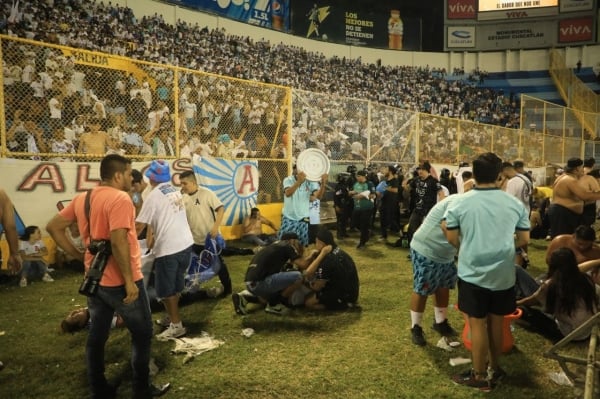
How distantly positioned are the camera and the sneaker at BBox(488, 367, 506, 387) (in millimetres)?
3090

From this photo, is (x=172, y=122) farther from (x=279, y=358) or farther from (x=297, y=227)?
(x=279, y=358)

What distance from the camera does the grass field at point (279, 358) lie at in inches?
139

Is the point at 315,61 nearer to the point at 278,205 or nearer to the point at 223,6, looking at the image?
the point at 223,6

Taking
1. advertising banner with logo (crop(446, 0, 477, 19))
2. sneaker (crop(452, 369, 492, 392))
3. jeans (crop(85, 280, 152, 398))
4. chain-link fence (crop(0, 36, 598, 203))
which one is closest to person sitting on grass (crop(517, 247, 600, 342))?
sneaker (crop(452, 369, 492, 392))

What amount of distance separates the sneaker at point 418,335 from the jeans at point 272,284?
4.97ft

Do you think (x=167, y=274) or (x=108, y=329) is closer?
(x=108, y=329)

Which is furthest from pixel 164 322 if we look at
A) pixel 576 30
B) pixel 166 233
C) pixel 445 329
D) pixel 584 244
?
pixel 576 30

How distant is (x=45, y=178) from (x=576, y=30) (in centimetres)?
3912

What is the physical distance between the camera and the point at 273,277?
17.3 ft

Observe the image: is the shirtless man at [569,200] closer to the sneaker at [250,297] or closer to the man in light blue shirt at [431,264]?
the man in light blue shirt at [431,264]

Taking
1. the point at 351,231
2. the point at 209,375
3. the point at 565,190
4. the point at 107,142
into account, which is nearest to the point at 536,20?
the point at 351,231

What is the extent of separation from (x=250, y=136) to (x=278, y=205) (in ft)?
6.10

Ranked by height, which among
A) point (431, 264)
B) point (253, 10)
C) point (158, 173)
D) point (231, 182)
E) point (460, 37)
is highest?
point (460, 37)

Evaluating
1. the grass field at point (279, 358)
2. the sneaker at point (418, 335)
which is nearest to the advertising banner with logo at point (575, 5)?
the grass field at point (279, 358)
